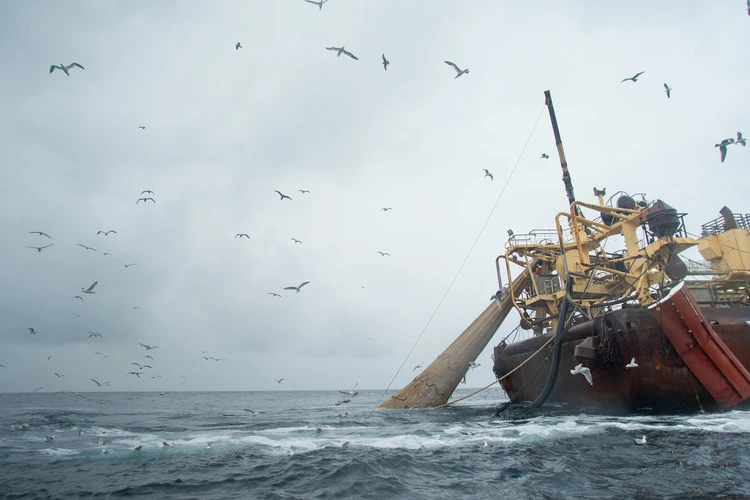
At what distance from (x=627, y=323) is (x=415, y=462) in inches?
467

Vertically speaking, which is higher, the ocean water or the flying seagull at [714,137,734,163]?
the flying seagull at [714,137,734,163]

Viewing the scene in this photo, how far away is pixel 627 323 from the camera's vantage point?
58.9 ft

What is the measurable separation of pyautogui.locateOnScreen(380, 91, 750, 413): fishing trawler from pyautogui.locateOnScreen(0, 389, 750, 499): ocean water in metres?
A: 1.50

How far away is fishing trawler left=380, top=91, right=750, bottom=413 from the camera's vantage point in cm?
1691

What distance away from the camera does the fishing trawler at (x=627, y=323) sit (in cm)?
1691

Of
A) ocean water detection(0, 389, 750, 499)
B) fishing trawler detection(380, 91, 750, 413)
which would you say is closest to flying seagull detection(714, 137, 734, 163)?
fishing trawler detection(380, 91, 750, 413)

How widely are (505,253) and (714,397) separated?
45.9ft

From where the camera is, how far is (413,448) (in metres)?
13.4

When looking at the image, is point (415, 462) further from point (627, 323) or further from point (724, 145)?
point (724, 145)

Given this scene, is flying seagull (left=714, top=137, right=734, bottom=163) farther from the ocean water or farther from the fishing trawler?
the ocean water

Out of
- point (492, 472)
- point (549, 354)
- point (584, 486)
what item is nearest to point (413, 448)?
point (492, 472)

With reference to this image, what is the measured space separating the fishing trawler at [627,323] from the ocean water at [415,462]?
4.94ft

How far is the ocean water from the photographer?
29.6 feet

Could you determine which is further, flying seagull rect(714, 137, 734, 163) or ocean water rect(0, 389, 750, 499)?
flying seagull rect(714, 137, 734, 163)
